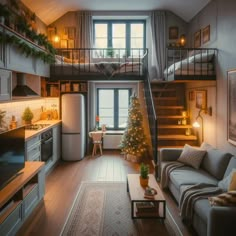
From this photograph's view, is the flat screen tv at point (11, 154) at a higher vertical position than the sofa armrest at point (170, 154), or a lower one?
higher

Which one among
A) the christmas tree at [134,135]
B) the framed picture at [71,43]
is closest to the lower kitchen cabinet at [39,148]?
the christmas tree at [134,135]

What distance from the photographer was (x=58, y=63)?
295 inches

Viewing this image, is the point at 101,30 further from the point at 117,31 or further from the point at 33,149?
the point at 33,149

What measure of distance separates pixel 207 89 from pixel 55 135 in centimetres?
379

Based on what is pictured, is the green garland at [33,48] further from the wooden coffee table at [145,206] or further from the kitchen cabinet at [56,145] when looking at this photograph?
the wooden coffee table at [145,206]

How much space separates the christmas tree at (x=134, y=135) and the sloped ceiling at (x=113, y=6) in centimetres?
276

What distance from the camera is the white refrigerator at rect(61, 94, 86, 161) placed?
7.52 meters

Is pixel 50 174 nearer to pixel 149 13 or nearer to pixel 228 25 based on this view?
pixel 228 25

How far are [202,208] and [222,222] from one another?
53cm

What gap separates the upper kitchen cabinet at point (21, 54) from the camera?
13.9 ft

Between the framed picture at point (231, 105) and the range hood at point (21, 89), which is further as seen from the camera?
the range hood at point (21, 89)

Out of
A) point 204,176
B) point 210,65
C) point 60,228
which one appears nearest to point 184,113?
point 210,65

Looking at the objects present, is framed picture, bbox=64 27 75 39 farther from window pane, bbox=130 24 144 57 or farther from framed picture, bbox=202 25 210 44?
framed picture, bbox=202 25 210 44

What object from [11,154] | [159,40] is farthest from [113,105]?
[11,154]
